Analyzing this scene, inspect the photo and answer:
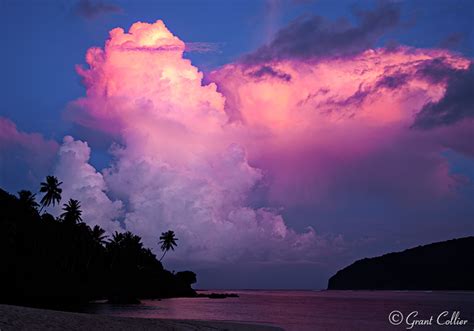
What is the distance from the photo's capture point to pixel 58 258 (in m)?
104

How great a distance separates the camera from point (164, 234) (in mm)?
149000

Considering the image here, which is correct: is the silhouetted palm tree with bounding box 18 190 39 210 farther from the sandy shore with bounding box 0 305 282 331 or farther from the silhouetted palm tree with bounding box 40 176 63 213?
the sandy shore with bounding box 0 305 282 331

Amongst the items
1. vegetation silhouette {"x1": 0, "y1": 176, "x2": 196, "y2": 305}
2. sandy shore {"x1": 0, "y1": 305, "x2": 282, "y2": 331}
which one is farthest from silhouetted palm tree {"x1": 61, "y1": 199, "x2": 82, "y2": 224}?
sandy shore {"x1": 0, "y1": 305, "x2": 282, "y2": 331}

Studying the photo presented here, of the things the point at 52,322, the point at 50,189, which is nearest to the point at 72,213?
the point at 50,189

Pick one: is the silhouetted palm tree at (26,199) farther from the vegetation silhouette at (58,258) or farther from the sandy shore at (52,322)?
the sandy shore at (52,322)

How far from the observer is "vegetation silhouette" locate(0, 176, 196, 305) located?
266 feet

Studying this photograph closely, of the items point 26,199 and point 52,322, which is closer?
point 52,322

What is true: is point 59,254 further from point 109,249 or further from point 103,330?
point 103,330

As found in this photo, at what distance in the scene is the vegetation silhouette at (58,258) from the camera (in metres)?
81.0

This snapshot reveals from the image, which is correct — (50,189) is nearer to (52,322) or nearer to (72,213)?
(72,213)

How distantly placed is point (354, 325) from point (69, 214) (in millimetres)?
67636

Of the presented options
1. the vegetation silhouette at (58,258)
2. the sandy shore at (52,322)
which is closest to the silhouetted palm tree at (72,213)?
the vegetation silhouette at (58,258)

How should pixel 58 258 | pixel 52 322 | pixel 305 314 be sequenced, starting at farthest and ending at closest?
1. pixel 58 258
2. pixel 305 314
3. pixel 52 322

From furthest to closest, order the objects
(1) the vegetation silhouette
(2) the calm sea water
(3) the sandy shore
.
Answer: (1) the vegetation silhouette, (2) the calm sea water, (3) the sandy shore
